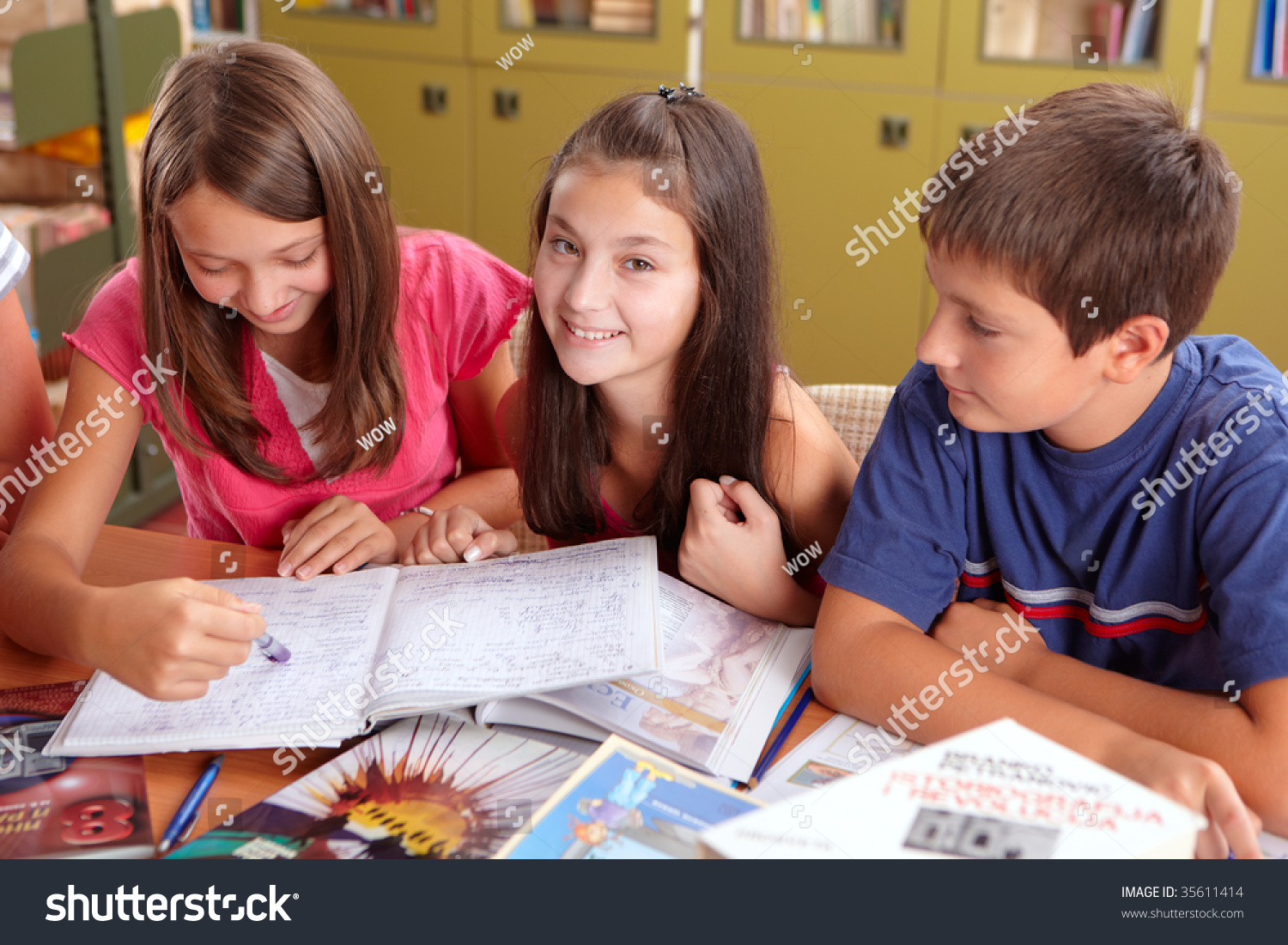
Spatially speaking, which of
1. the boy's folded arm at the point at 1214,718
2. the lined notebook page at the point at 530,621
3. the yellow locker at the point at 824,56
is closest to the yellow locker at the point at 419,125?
the yellow locker at the point at 824,56

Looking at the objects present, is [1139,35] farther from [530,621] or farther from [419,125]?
[530,621]

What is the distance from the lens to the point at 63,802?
0.83 meters

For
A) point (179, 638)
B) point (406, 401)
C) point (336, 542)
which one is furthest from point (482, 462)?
point (179, 638)

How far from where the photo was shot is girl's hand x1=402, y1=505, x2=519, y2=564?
3.85 feet

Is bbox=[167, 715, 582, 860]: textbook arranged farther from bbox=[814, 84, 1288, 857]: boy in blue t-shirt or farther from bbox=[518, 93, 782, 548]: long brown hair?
bbox=[518, 93, 782, 548]: long brown hair

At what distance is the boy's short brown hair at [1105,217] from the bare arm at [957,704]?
0.96 feet

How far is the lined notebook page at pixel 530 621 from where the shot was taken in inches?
34.7

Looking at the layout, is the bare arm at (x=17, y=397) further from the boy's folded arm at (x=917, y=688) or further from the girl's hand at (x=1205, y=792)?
the girl's hand at (x=1205, y=792)

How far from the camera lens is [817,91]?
334 cm

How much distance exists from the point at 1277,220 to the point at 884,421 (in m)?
2.49

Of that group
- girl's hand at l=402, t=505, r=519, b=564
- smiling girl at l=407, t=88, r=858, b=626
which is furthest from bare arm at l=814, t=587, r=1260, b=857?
girl's hand at l=402, t=505, r=519, b=564

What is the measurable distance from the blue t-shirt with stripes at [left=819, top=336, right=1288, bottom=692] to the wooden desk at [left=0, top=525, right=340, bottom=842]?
53 centimetres
